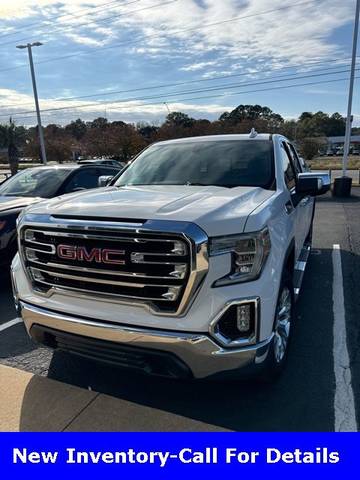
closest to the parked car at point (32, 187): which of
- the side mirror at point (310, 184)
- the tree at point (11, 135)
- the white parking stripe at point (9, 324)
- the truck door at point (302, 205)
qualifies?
the white parking stripe at point (9, 324)

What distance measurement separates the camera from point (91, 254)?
2611mm

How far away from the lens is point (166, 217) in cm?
249

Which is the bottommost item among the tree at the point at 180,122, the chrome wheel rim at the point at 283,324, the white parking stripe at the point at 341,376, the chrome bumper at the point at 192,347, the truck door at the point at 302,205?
the white parking stripe at the point at 341,376

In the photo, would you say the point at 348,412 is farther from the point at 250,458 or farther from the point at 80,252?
the point at 80,252

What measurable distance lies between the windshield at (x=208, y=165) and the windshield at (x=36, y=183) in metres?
2.12

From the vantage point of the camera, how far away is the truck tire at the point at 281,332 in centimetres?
271

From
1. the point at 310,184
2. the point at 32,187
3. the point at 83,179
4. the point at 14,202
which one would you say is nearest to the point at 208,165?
the point at 310,184

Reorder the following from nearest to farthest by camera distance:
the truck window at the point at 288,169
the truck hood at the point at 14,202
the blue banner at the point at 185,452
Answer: the blue banner at the point at 185,452, the truck window at the point at 288,169, the truck hood at the point at 14,202

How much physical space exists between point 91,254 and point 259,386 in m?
1.59

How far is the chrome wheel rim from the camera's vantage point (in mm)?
2980

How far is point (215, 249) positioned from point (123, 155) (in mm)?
49523

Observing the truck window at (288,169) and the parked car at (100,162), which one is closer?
the truck window at (288,169)

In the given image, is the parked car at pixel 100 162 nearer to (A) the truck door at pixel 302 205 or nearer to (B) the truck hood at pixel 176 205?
(A) the truck door at pixel 302 205

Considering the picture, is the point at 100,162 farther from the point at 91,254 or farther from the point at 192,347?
the point at 192,347
